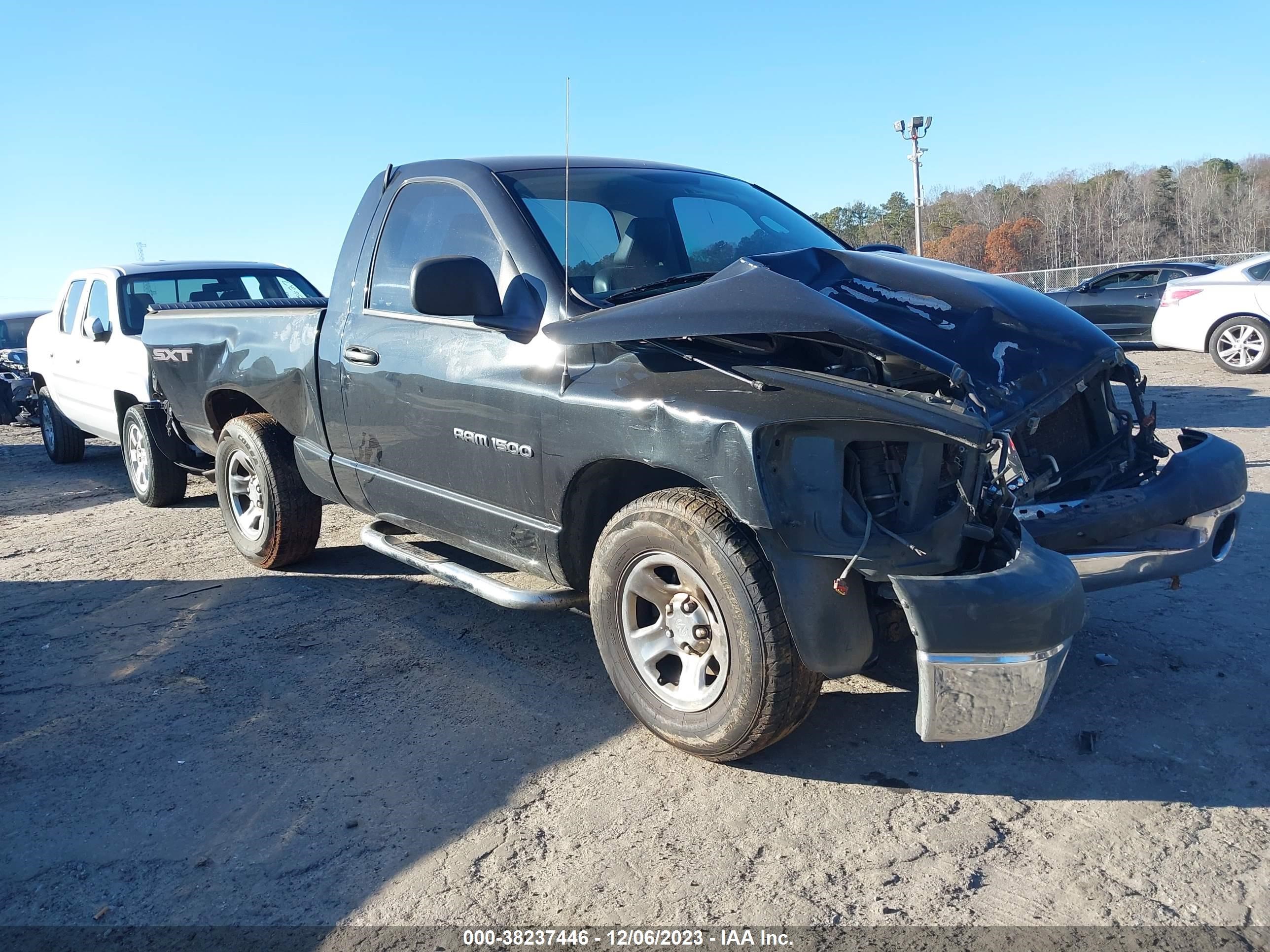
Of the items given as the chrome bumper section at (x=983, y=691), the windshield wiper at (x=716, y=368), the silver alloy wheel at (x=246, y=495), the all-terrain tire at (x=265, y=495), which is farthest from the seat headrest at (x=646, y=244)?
the silver alloy wheel at (x=246, y=495)

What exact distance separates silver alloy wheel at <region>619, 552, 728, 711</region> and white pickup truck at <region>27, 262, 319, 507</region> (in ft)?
16.1

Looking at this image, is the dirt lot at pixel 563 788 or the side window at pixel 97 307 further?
the side window at pixel 97 307

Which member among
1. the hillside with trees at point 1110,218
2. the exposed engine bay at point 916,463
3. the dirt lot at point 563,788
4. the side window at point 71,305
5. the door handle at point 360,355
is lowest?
the dirt lot at point 563,788

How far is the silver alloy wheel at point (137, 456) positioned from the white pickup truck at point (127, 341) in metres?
0.01

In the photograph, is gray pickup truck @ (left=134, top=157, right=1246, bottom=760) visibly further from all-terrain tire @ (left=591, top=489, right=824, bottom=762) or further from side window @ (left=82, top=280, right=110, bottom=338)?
side window @ (left=82, top=280, right=110, bottom=338)

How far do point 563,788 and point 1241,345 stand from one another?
37.4 feet

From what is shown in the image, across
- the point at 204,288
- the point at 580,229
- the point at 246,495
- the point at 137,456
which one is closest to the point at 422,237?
the point at 580,229

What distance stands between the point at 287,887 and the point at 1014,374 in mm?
2625

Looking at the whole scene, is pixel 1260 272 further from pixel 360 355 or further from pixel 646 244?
pixel 360 355

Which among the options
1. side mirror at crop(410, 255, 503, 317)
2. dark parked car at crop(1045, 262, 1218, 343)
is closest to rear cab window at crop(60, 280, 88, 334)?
side mirror at crop(410, 255, 503, 317)

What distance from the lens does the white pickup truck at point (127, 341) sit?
23.9 feet

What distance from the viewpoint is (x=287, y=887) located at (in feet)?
8.66

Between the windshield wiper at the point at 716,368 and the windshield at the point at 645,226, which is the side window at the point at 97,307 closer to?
the windshield at the point at 645,226

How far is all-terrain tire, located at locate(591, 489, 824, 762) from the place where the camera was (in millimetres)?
2842
